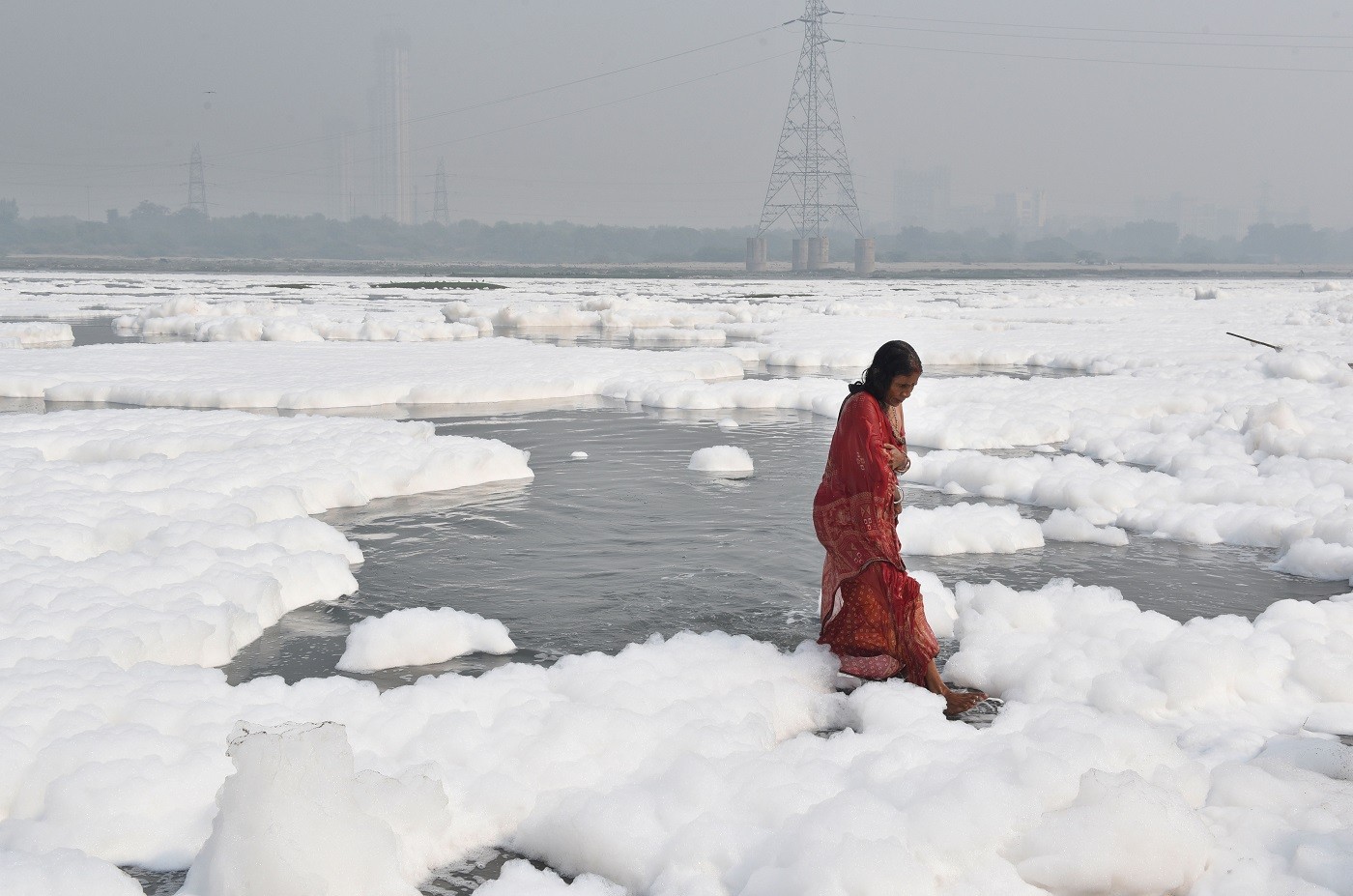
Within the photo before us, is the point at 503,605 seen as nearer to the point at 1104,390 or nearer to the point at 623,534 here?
the point at 623,534

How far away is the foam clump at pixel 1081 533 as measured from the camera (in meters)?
7.73

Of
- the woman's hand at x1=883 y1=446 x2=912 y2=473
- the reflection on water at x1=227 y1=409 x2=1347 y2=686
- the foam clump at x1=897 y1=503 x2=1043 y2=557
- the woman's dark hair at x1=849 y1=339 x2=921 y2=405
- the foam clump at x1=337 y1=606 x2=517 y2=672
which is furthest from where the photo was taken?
the foam clump at x1=897 y1=503 x2=1043 y2=557

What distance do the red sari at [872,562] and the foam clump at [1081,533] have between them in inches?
123

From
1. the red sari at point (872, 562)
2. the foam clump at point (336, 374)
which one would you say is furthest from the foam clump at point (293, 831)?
the foam clump at point (336, 374)

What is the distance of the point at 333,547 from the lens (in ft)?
23.0

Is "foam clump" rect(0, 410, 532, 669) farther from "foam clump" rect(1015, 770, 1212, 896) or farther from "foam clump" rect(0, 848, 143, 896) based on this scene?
"foam clump" rect(1015, 770, 1212, 896)

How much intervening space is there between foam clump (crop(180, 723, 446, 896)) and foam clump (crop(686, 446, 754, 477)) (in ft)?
22.1

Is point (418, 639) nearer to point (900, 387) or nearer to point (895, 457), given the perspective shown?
point (895, 457)

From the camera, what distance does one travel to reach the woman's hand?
5.03 metres

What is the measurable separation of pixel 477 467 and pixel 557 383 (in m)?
5.92

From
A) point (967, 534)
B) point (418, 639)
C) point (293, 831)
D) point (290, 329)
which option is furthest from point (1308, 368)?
point (290, 329)

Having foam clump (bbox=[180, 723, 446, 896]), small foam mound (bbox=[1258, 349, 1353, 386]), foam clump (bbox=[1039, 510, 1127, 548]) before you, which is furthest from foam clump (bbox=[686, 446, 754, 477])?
small foam mound (bbox=[1258, 349, 1353, 386])

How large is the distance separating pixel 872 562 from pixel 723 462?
5087 mm

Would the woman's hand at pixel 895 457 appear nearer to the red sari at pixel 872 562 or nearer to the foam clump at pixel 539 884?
the red sari at pixel 872 562
